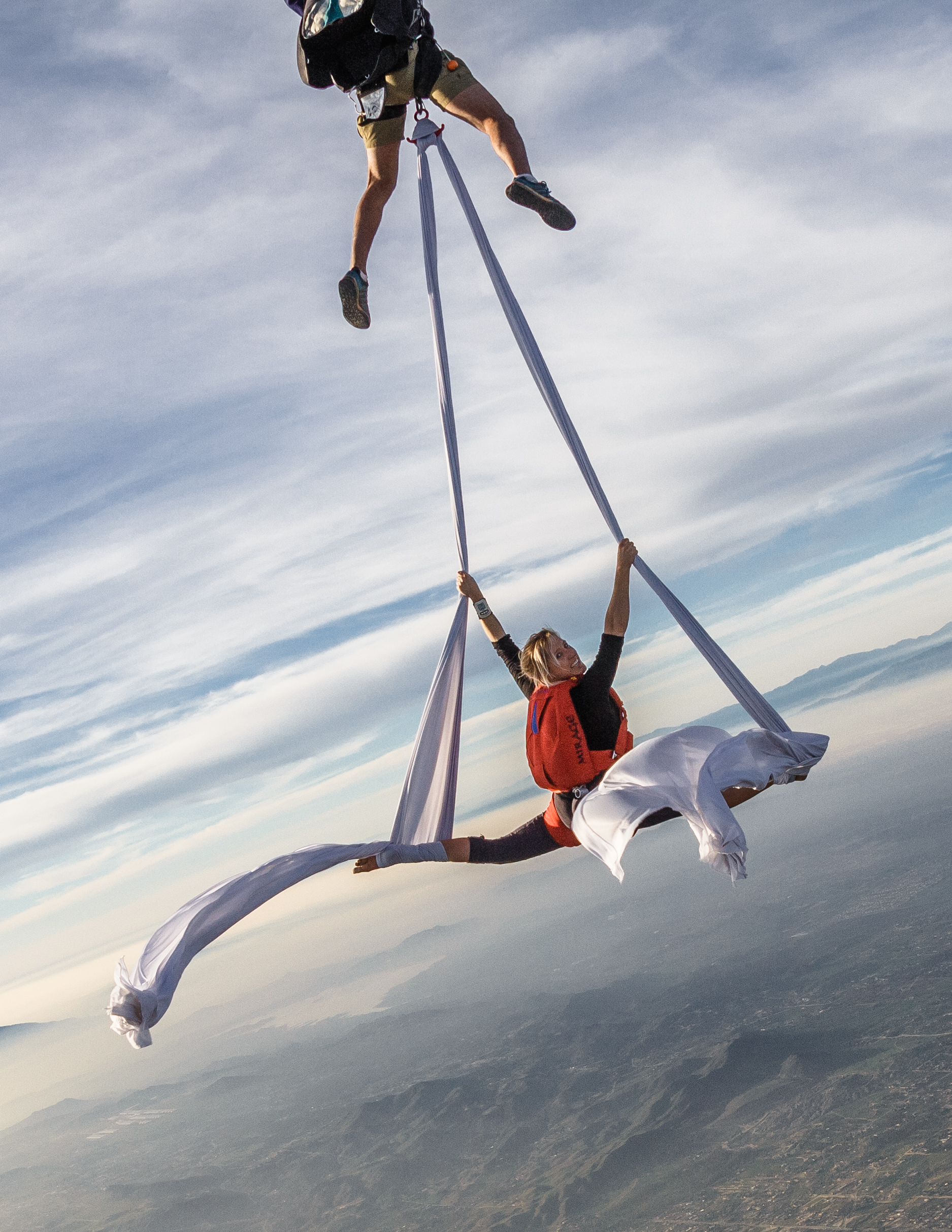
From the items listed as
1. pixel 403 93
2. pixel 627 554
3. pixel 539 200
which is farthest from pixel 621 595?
pixel 403 93

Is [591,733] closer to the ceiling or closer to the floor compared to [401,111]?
closer to the floor

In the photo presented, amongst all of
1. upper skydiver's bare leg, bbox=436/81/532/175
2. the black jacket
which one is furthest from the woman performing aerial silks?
the black jacket

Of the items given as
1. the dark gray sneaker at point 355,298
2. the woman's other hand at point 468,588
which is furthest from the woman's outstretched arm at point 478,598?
the dark gray sneaker at point 355,298

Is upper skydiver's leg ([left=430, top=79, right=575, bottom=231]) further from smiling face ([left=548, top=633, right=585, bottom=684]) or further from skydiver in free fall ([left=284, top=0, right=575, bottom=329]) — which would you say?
smiling face ([left=548, top=633, right=585, bottom=684])

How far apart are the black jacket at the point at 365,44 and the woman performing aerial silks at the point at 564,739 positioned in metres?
2.75

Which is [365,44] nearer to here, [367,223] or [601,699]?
[367,223]

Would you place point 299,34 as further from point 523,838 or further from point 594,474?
point 523,838

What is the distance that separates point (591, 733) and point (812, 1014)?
218 meters

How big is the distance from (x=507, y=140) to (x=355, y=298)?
3.86 feet

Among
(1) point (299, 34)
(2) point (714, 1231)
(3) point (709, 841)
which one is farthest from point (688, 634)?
(2) point (714, 1231)

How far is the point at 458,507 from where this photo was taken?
580 centimetres

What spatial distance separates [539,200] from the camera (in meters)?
5.02

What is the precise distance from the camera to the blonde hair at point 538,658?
17.1 ft

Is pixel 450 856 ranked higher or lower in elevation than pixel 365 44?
lower
